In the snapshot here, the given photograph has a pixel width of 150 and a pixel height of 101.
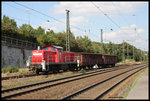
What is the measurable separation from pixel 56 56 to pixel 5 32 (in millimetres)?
20983

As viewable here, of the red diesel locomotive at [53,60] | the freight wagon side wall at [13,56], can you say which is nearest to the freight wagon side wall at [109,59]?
the red diesel locomotive at [53,60]

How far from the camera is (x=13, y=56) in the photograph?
32969mm

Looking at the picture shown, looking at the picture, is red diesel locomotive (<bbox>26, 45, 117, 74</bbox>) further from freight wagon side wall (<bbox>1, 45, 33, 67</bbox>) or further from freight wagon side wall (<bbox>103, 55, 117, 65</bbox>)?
freight wagon side wall (<bbox>103, 55, 117, 65</bbox>)

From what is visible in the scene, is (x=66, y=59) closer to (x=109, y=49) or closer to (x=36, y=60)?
(x=36, y=60)

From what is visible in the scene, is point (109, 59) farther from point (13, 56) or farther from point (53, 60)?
point (53, 60)

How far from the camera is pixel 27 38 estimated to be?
159ft

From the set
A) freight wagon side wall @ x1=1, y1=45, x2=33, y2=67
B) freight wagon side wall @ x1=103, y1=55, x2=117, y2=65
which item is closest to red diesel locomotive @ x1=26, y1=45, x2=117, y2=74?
freight wagon side wall @ x1=1, y1=45, x2=33, y2=67

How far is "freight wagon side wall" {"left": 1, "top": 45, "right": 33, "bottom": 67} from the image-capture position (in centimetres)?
3073

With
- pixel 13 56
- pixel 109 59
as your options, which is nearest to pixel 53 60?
pixel 13 56

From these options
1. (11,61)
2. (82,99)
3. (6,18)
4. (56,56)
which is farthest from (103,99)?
(6,18)

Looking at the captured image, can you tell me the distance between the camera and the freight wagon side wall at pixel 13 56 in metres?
30.7

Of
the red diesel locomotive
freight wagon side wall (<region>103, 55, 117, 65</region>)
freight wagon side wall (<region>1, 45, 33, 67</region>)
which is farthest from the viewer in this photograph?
freight wagon side wall (<region>103, 55, 117, 65</region>)

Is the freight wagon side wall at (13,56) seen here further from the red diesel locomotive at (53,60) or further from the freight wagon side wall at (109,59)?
the freight wagon side wall at (109,59)

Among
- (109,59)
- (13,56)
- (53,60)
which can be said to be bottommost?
(53,60)
